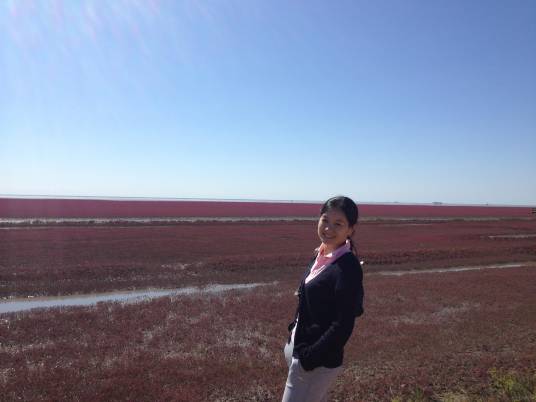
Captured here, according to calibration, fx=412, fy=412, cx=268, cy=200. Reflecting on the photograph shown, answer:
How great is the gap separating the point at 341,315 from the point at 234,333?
23.5 ft

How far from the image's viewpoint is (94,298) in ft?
45.2

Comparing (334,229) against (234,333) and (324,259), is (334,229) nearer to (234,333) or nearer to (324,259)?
(324,259)

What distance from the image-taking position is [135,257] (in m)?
20.8

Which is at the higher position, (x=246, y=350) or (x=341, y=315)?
(x=341, y=315)

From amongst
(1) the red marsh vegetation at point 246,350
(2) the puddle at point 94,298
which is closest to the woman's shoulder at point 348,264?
(1) the red marsh vegetation at point 246,350

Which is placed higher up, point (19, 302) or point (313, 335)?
point (313, 335)

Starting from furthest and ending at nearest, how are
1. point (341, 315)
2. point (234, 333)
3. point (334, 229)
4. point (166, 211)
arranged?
point (166, 211) → point (234, 333) → point (334, 229) → point (341, 315)

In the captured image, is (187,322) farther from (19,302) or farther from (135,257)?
(135,257)

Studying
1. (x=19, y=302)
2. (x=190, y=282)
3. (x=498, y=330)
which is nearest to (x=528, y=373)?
(x=498, y=330)

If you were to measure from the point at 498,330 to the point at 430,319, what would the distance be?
1.69 m

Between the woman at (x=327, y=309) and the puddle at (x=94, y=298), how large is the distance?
11222mm

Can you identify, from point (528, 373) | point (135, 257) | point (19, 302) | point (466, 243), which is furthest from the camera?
point (466, 243)

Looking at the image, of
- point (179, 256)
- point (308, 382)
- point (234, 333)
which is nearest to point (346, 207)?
point (308, 382)

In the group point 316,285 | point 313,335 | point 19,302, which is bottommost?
point 19,302
